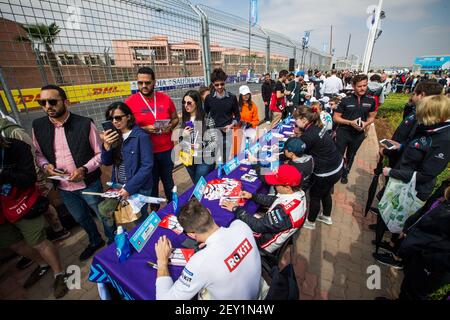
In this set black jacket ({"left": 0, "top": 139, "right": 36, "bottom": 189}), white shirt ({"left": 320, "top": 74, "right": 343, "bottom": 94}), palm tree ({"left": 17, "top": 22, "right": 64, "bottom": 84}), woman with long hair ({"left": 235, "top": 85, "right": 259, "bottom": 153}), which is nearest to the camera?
black jacket ({"left": 0, "top": 139, "right": 36, "bottom": 189})

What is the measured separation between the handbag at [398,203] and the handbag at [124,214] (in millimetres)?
2861

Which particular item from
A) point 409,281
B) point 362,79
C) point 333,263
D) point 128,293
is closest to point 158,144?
point 128,293

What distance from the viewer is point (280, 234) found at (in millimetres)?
1930

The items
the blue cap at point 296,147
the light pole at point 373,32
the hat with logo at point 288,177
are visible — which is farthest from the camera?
the light pole at point 373,32

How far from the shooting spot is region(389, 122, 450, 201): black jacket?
2.06 meters

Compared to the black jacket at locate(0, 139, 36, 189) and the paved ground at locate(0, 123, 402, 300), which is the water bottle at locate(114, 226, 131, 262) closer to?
the black jacket at locate(0, 139, 36, 189)

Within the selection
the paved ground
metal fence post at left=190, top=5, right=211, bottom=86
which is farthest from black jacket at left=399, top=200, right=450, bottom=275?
metal fence post at left=190, top=5, right=211, bottom=86

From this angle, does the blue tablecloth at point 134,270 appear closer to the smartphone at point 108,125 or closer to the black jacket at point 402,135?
the smartphone at point 108,125

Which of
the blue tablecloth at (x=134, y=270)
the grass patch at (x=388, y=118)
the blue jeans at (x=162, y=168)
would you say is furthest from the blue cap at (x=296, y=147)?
the grass patch at (x=388, y=118)

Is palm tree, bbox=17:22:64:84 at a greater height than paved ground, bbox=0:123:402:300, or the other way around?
palm tree, bbox=17:22:64:84

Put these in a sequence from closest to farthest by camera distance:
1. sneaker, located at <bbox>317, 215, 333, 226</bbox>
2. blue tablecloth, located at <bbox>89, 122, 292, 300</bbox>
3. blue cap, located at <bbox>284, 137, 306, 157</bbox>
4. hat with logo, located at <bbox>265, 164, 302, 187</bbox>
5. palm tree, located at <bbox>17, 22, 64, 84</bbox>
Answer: blue tablecloth, located at <bbox>89, 122, 292, 300</bbox>
hat with logo, located at <bbox>265, 164, 302, 187</bbox>
blue cap, located at <bbox>284, 137, 306, 157</bbox>
palm tree, located at <bbox>17, 22, 64, 84</bbox>
sneaker, located at <bbox>317, 215, 333, 226</bbox>

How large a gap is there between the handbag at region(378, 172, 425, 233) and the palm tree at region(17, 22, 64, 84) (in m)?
4.57

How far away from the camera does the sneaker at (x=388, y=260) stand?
2.55m
